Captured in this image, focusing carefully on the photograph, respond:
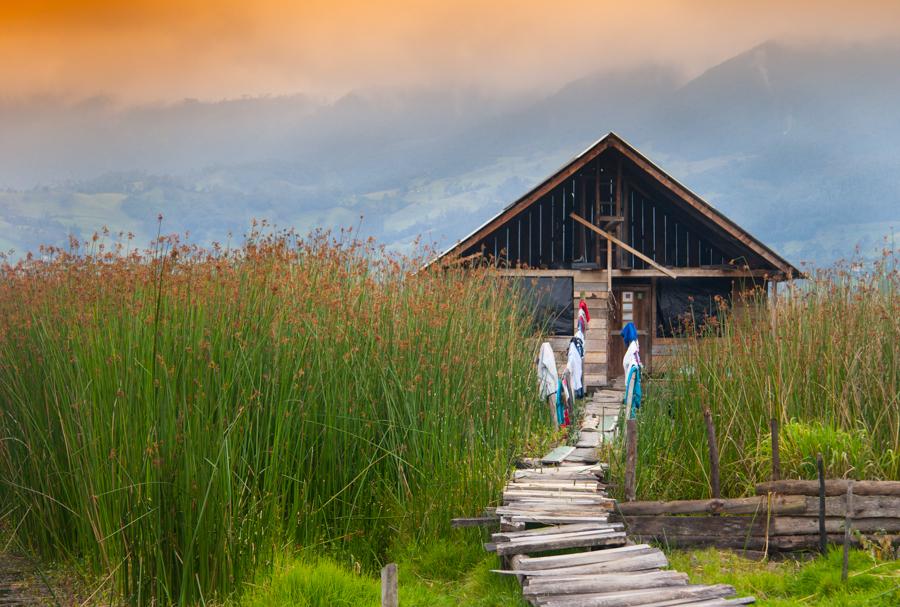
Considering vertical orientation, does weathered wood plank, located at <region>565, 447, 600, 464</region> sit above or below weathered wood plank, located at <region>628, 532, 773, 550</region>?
above

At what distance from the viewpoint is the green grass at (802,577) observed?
5.64 metres

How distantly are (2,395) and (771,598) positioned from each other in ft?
17.3

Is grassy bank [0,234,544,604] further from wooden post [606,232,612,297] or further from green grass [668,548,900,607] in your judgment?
wooden post [606,232,612,297]

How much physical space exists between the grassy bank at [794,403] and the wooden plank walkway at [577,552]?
2.02 ft

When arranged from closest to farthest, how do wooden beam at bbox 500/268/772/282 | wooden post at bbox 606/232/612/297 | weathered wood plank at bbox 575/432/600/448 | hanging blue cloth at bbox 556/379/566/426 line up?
1. weathered wood plank at bbox 575/432/600/448
2. hanging blue cloth at bbox 556/379/566/426
3. wooden post at bbox 606/232/612/297
4. wooden beam at bbox 500/268/772/282

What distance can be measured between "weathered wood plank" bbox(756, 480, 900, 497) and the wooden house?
829cm

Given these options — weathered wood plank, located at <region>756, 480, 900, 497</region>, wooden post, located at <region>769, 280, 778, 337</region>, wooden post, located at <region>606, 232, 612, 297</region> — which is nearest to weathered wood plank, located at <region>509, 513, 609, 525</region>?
weathered wood plank, located at <region>756, 480, 900, 497</region>

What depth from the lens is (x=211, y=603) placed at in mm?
5211

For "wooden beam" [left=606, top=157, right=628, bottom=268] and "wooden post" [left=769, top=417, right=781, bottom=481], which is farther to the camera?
"wooden beam" [left=606, top=157, right=628, bottom=268]

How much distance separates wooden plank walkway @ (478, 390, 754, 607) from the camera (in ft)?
16.4

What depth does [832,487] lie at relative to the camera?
644 centimetres

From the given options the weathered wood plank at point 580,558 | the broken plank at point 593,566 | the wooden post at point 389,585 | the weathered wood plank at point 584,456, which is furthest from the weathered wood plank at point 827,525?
the wooden post at point 389,585

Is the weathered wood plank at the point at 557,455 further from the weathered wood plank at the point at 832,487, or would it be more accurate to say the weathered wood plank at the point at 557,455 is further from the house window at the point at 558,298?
the house window at the point at 558,298

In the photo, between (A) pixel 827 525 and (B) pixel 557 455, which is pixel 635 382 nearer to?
(B) pixel 557 455
